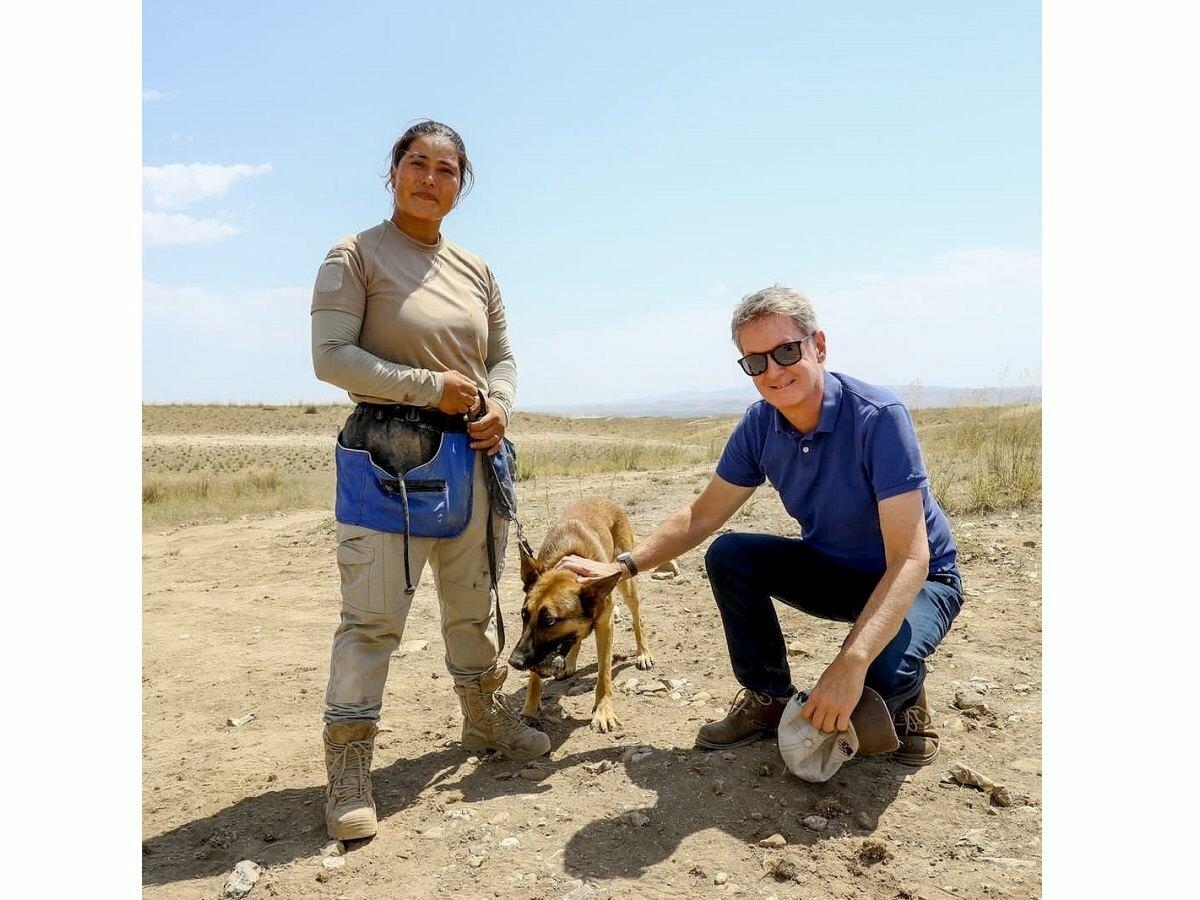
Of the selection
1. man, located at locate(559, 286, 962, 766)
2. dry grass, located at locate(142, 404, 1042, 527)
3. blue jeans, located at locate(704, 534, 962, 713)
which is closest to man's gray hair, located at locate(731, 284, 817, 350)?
A: man, located at locate(559, 286, 962, 766)

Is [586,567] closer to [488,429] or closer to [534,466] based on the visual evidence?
[488,429]

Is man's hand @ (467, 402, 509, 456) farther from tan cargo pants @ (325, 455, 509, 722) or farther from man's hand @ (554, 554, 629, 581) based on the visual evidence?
man's hand @ (554, 554, 629, 581)

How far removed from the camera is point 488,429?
11.7 feet

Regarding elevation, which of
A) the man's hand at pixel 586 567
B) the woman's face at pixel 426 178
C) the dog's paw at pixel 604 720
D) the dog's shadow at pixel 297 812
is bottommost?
the dog's shadow at pixel 297 812

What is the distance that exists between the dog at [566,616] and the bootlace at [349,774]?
78cm

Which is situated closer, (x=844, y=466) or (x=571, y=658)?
(x=844, y=466)

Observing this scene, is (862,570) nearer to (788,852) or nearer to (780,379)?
(780,379)

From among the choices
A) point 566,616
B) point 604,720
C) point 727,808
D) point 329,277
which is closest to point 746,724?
point 727,808

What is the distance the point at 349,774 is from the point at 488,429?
4.92 ft

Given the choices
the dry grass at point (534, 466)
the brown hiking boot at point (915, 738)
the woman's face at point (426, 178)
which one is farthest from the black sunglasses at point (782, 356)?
the dry grass at point (534, 466)

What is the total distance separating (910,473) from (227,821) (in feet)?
10.4

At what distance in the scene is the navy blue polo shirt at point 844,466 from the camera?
3.23 meters

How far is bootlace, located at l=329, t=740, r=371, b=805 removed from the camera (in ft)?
10.9

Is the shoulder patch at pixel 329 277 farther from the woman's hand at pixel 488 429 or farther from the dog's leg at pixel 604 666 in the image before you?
the dog's leg at pixel 604 666
